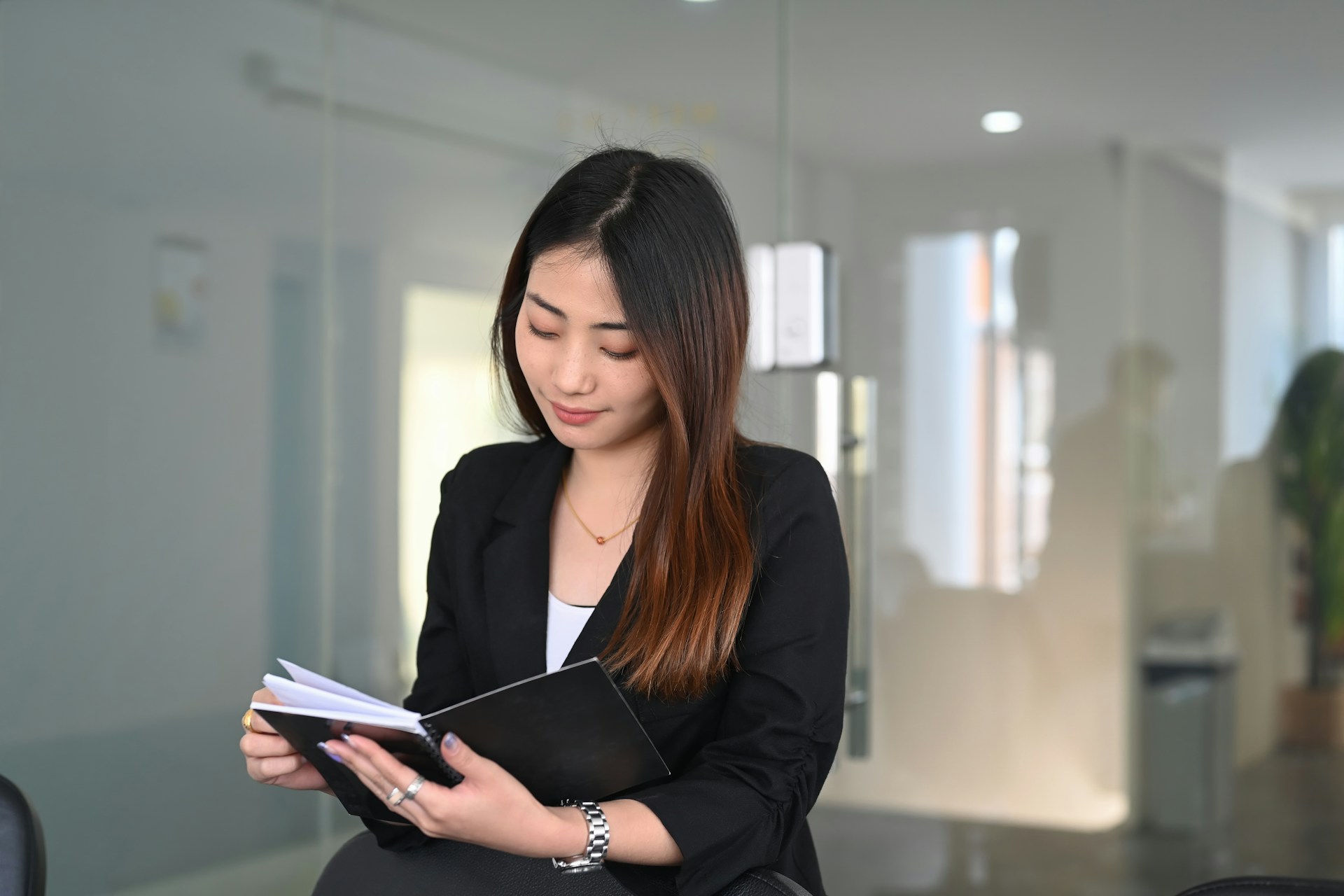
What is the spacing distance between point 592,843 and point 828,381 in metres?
1.45

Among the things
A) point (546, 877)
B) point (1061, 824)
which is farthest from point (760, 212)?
point (546, 877)

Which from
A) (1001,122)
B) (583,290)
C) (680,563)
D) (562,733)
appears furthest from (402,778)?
(1001,122)

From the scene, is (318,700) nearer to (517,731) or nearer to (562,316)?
(517,731)

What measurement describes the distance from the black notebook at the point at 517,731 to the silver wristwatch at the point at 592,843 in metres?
0.03

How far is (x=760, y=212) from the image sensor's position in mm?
2625

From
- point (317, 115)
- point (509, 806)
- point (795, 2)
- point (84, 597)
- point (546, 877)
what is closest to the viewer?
point (509, 806)

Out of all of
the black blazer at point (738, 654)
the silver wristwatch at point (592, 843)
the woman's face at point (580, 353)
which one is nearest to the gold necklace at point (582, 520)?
the black blazer at point (738, 654)

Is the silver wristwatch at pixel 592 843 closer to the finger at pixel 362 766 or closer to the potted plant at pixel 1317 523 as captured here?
the finger at pixel 362 766

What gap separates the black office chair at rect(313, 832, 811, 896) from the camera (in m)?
1.27

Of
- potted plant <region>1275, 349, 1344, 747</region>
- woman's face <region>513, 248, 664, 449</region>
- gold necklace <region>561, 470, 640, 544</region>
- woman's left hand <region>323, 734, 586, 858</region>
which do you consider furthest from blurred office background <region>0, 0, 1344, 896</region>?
woman's left hand <region>323, 734, 586, 858</region>

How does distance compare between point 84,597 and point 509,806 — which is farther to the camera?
point 84,597

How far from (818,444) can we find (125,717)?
5.61 ft

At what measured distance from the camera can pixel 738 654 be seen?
A: 136 cm

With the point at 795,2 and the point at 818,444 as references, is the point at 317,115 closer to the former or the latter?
the point at 795,2
